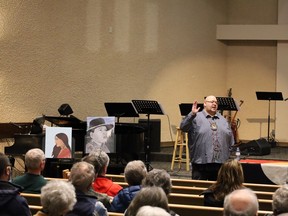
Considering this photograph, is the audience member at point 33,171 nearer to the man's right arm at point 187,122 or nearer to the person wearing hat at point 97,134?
the man's right arm at point 187,122

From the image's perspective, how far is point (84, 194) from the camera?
4.19 metres

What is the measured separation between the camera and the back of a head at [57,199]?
3541 millimetres

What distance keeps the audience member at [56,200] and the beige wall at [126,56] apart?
7339 millimetres

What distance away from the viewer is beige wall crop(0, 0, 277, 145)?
11086 millimetres

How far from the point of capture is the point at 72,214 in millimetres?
4043

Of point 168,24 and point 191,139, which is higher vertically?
point 168,24

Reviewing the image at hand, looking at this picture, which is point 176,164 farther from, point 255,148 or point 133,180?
point 133,180

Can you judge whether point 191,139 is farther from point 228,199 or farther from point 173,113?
point 173,113

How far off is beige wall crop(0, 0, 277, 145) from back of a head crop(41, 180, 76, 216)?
7.34m

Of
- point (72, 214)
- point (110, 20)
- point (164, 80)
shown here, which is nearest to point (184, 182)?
point (72, 214)

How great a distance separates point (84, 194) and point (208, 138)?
3194 millimetres

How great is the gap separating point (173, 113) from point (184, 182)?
7733mm

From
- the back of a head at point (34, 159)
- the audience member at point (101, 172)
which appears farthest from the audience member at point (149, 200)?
the back of a head at point (34, 159)

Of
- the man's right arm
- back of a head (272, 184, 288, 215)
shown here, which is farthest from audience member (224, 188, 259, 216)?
the man's right arm
